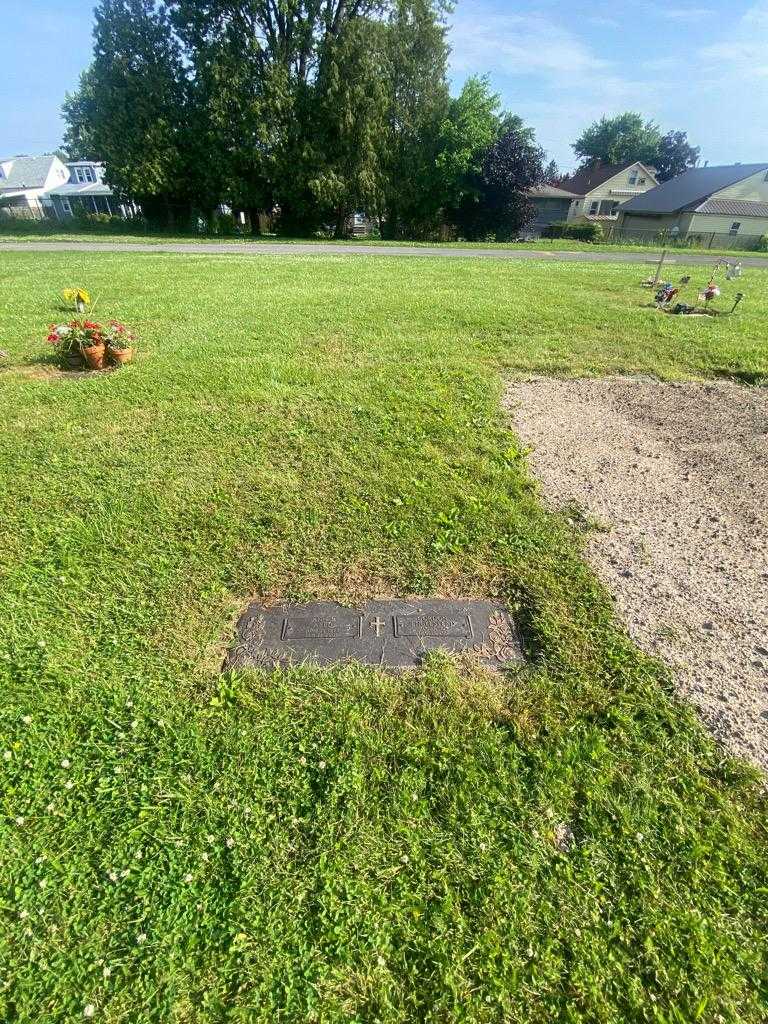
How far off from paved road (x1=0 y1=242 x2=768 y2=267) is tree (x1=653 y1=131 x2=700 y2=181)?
5955 centimetres

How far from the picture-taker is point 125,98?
24.3 meters

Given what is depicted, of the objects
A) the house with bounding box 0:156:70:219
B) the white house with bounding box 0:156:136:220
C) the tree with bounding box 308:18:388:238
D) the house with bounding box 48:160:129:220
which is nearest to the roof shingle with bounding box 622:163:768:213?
the tree with bounding box 308:18:388:238

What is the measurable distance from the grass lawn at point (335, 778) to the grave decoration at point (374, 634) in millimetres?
99

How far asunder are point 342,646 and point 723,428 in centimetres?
415

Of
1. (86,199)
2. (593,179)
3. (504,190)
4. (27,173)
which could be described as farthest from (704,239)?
(27,173)

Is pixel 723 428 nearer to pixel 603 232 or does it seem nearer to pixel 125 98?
pixel 125 98

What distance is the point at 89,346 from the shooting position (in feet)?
18.3

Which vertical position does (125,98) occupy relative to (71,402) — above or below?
above

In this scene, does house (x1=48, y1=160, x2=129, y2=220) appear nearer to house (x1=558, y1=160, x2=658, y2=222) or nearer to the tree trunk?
the tree trunk

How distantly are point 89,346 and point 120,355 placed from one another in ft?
1.03

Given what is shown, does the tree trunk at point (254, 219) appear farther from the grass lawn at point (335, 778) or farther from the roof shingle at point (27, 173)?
the roof shingle at point (27, 173)

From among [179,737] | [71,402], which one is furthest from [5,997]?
[71,402]

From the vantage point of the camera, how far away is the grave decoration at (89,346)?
557cm

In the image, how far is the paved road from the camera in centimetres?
1750
